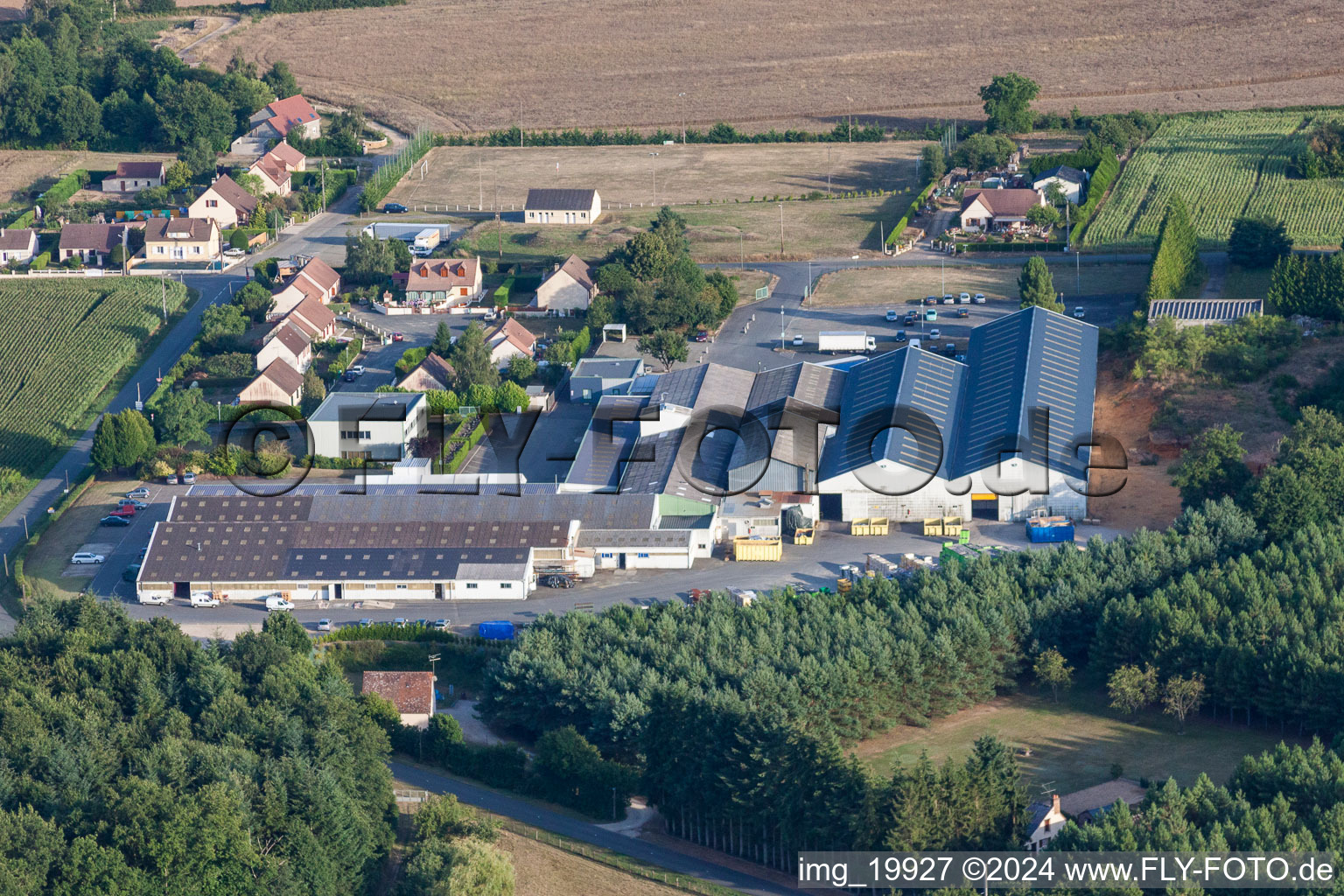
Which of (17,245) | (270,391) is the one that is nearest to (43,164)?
(17,245)

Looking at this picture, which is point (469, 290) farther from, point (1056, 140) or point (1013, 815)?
point (1013, 815)

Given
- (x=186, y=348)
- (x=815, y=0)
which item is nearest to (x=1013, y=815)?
(x=186, y=348)

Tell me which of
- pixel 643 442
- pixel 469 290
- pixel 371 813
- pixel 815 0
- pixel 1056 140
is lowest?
pixel 371 813

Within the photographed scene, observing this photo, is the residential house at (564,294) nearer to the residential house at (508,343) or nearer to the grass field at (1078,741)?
the residential house at (508,343)

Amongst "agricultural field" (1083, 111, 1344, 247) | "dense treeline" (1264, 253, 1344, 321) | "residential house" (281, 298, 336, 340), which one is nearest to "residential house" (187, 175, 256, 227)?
"residential house" (281, 298, 336, 340)

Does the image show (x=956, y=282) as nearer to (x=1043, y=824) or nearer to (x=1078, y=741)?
(x=1078, y=741)
